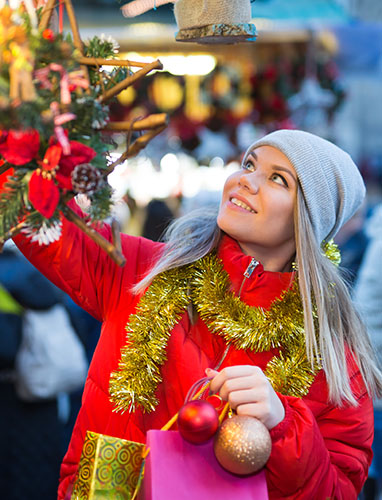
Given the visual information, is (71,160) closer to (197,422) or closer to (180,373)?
(197,422)

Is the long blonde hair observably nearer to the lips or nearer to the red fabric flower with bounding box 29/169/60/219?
the lips

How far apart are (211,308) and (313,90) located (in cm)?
498

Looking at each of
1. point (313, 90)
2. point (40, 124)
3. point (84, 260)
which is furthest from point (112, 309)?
point (313, 90)

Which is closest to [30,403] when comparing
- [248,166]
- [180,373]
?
[180,373]

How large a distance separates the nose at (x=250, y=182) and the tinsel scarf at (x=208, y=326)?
249 millimetres

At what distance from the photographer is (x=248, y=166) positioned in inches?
86.3

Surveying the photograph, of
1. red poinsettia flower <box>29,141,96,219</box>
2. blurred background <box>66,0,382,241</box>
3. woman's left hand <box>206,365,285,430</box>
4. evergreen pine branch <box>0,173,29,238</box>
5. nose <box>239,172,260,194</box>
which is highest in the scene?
red poinsettia flower <box>29,141,96,219</box>

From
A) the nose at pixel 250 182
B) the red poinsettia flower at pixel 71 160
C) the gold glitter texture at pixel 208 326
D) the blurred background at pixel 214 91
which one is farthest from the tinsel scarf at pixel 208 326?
the blurred background at pixel 214 91

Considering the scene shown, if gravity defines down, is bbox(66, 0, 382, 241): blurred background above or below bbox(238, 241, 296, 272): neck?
below

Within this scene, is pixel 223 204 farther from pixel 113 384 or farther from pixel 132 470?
pixel 132 470

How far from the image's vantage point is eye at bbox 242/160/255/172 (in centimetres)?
216

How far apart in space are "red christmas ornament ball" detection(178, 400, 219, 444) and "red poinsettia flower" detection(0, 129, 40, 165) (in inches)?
25.2

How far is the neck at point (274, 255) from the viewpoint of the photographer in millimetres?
2148

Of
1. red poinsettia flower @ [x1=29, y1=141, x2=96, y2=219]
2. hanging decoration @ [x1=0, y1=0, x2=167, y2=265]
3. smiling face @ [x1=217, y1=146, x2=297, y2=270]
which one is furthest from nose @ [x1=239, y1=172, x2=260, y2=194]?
red poinsettia flower @ [x1=29, y1=141, x2=96, y2=219]
